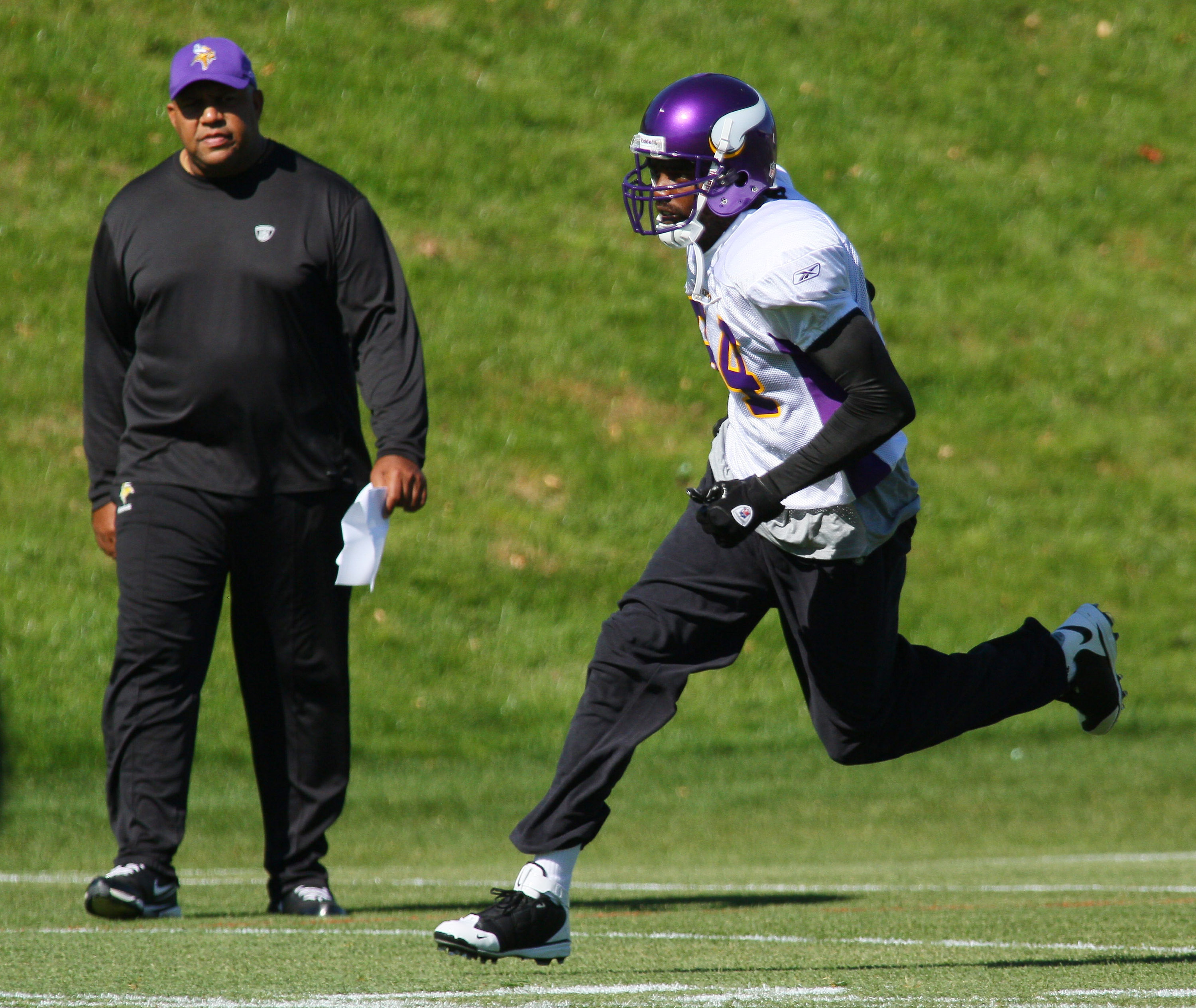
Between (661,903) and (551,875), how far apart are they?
6.93 feet

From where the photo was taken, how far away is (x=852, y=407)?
12.7 ft

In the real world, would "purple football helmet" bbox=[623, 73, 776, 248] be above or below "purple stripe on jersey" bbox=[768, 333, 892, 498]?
above

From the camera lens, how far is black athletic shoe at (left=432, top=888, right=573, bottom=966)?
3709 mm

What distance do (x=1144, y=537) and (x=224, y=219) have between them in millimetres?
9204

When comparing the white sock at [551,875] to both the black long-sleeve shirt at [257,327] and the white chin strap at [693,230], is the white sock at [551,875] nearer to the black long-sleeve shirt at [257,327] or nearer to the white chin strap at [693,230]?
the white chin strap at [693,230]

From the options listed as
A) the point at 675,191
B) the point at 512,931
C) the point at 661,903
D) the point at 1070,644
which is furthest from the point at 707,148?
the point at 661,903

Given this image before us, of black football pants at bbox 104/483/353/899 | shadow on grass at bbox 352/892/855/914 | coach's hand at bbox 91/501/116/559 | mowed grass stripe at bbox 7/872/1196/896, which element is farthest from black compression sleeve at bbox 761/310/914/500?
mowed grass stripe at bbox 7/872/1196/896

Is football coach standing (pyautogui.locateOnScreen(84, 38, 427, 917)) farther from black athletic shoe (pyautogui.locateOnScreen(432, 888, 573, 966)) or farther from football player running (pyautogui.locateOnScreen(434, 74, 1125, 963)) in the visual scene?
black athletic shoe (pyautogui.locateOnScreen(432, 888, 573, 966))

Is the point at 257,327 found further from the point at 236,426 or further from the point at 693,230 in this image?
the point at 693,230

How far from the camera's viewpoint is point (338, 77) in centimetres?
1574

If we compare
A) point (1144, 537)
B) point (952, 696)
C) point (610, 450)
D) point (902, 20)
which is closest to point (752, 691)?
point (610, 450)

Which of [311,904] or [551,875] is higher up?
[551,875]

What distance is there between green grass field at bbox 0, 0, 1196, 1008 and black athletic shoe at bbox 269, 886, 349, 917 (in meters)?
0.13

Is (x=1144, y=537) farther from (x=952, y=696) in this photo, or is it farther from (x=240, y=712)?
(x=952, y=696)
